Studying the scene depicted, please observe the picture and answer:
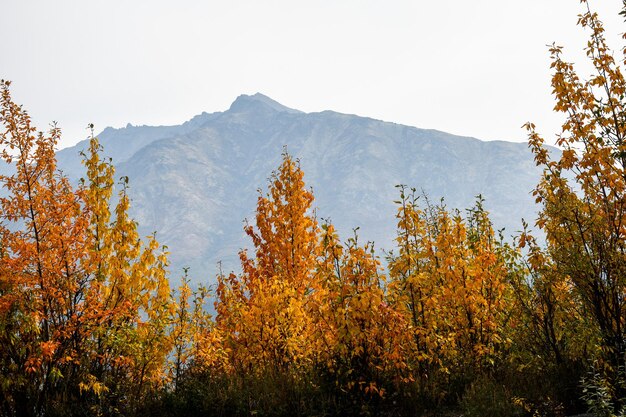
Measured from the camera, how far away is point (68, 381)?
8773mm

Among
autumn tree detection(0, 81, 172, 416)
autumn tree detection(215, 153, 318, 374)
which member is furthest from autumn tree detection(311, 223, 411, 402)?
autumn tree detection(0, 81, 172, 416)

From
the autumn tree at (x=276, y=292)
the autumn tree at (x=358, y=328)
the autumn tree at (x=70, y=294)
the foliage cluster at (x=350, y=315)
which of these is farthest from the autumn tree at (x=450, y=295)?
the autumn tree at (x=70, y=294)

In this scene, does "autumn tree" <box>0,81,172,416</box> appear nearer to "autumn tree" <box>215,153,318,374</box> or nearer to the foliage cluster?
the foliage cluster

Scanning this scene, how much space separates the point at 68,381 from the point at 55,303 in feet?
5.26

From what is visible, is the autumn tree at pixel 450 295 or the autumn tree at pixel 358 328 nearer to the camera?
the autumn tree at pixel 358 328

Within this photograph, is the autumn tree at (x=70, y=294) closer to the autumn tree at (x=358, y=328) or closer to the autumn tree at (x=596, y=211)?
the autumn tree at (x=358, y=328)

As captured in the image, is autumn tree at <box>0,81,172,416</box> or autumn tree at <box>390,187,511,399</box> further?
autumn tree at <box>390,187,511,399</box>

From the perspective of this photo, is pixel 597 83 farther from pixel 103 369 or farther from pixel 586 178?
pixel 103 369

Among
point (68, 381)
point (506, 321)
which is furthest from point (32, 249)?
point (506, 321)

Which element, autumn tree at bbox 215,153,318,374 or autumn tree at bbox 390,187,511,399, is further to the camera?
autumn tree at bbox 215,153,318,374

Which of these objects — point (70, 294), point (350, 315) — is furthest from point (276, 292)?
point (70, 294)

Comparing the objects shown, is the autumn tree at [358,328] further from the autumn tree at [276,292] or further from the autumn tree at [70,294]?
the autumn tree at [70,294]

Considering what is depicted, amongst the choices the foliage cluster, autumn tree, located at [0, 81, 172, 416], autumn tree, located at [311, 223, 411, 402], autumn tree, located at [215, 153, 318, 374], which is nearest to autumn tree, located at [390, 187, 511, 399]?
the foliage cluster

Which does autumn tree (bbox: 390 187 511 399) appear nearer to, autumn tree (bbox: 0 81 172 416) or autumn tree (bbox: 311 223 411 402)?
autumn tree (bbox: 311 223 411 402)
